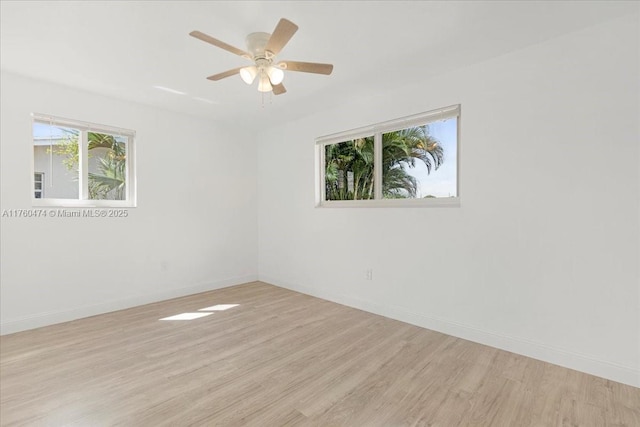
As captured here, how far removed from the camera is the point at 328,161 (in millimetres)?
4039

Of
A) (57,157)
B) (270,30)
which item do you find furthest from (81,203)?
(270,30)

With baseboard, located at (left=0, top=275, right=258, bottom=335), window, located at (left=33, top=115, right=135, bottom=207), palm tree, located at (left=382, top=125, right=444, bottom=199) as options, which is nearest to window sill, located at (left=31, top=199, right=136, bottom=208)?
window, located at (left=33, top=115, right=135, bottom=207)

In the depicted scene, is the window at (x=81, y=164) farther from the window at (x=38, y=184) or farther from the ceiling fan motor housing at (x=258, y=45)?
the ceiling fan motor housing at (x=258, y=45)

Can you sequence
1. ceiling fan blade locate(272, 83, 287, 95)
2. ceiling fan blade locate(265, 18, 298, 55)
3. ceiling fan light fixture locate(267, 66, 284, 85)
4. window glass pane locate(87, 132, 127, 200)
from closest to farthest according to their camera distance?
ceiling fan blade locate(265, 18, 298, 55)
ceiling fan light fixture locate(267, 66, 284, 85)
ceiling fan blade locate(272, 83, 287, 95)
window glass pane locate(87, 132, 127, 200)

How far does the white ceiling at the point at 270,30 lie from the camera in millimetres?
1923

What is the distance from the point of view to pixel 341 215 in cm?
371

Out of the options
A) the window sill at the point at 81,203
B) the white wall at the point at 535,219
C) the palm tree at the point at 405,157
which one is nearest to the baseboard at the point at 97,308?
the window sill at the point at 81,203

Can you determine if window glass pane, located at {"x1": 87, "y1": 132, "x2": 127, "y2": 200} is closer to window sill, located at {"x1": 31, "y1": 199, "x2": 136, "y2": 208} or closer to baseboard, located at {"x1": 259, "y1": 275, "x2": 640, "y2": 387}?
window sill, located at {"x1": 31, "y1": 199, "x2": 136, "y2": 208}

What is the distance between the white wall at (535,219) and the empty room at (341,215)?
0.02m

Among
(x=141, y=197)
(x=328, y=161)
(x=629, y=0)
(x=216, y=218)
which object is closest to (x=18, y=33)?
(x=141, y=197)

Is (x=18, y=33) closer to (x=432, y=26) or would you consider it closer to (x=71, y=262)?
(x=71, y=262)

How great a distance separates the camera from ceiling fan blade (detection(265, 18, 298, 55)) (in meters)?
1.69

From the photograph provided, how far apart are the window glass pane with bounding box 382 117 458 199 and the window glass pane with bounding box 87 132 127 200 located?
3.10 m

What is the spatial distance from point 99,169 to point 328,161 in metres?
2.70
